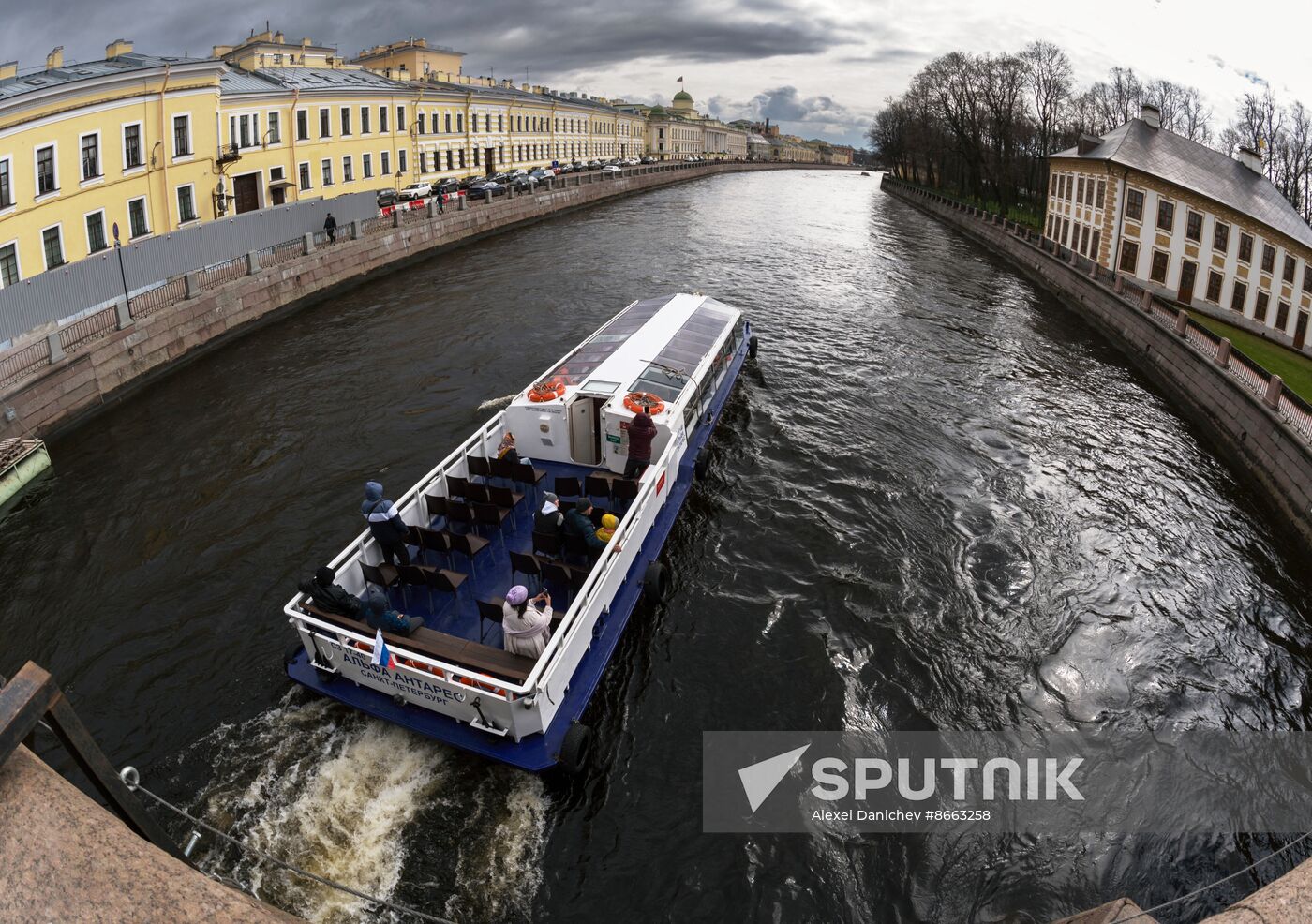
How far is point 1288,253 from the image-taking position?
28906 millimetres

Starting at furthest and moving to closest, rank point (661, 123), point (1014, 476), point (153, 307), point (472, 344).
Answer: point (661, 123), point (472, 344), point (153, 307), point (1014, 476)

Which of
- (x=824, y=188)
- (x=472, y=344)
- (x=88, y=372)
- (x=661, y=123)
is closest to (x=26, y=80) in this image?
(x=88, y=372)

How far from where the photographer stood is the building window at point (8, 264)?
75.9 ft

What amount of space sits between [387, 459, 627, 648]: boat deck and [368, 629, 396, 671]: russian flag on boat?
131 centimetres

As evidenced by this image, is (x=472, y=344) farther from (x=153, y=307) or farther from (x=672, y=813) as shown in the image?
(x=672, y=813)

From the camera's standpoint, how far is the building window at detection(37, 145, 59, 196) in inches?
964

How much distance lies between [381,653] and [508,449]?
5.66 meters

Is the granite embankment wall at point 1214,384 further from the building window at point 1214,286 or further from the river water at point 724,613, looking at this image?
the building window at point 1214,286

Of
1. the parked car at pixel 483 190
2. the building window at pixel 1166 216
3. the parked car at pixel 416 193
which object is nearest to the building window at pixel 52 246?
the parked car at pixel 416 193

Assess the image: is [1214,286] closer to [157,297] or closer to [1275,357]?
[1275,357]

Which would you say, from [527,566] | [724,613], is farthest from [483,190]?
[527,566]

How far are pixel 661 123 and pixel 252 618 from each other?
154310mm

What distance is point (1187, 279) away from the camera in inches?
1321

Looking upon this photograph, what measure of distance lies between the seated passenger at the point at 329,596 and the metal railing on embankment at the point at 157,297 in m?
11.9
